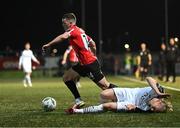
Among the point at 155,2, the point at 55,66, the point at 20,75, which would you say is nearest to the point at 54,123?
the point at 20,75

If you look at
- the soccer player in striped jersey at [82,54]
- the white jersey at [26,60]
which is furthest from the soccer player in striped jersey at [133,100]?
the white jersey at [26,60]

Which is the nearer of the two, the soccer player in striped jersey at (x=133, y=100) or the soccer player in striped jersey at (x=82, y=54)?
the soccer player in striped jersey at (x=133, y=100)

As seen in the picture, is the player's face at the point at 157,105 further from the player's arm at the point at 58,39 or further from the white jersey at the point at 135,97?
the player's arm at the point at 58,39

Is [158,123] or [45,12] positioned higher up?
[45,12]

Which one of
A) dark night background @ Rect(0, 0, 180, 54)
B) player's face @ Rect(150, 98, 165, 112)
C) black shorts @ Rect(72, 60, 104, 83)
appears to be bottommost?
player's face @ Rect(150, 98, 165, 112)

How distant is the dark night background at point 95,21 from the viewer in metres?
58.7

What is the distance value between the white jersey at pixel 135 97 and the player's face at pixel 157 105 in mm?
100

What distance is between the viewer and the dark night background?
192 feet

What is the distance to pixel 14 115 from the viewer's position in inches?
451

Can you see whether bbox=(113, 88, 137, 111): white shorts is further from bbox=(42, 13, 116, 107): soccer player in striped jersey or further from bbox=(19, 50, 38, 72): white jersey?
bbox=(19, 50, 38, 72): white jersey

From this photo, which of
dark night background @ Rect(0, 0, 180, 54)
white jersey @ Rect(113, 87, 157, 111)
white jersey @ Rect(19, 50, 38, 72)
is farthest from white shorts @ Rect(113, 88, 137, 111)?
dark night background @ Rect(0, 0, 180, 54)

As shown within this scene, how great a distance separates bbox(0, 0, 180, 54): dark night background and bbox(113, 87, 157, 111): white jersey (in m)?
45.9

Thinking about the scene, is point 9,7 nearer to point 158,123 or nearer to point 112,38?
point 112,38

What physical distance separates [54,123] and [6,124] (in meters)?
0.84
